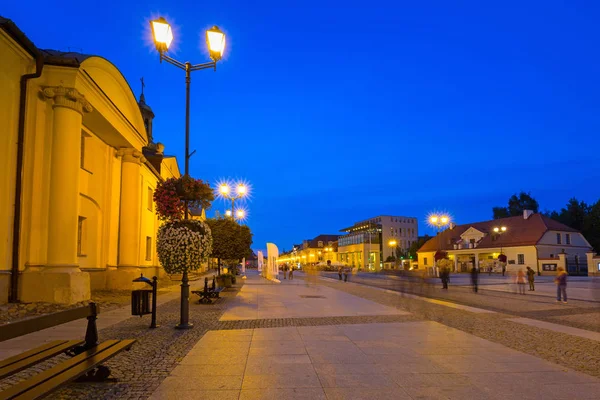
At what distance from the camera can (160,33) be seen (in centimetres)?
1107

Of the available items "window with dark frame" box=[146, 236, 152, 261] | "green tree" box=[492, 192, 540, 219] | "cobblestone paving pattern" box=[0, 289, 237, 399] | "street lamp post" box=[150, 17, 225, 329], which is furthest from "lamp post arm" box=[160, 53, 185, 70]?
"green tree" box=[492, 192, 540, 219]

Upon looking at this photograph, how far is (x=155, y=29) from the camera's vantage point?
11.1 metres

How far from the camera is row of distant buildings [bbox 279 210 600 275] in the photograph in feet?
179

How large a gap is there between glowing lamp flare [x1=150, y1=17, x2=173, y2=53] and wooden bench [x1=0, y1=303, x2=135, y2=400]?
23.7 ft

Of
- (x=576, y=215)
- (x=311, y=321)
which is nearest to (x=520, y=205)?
(x=576, y=215)

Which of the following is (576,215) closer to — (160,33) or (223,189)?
→ (223,189)

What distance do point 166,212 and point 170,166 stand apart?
28.2 metres

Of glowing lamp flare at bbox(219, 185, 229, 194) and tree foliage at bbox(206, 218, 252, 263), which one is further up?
glowing lamp flare at bbox(219, 185, 229, 194)

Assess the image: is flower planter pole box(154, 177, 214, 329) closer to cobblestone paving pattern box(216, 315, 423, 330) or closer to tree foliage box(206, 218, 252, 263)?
Answer: cobblestone paving pattern box(216, 315, 423, 330)

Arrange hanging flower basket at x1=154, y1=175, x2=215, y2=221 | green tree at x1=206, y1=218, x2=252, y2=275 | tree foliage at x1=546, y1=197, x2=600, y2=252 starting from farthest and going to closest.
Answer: tree foliage at x1=546, y1=197, x2=600, y2=252
green tree at x1=206, y1=218, x2=252, y2=275
hanging flower basket at x1=154, y1=175, x2=215, y2=221

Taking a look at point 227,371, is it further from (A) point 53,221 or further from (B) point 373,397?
(A) point 53,221

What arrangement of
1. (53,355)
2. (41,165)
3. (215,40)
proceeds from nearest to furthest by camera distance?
(53,355) < (215,40) < (41,165)

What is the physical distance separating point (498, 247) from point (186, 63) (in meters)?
62.1

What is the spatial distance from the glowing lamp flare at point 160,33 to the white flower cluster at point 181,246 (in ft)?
14.1
